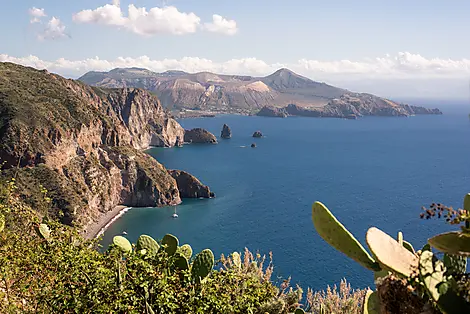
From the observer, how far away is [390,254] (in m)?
3.46

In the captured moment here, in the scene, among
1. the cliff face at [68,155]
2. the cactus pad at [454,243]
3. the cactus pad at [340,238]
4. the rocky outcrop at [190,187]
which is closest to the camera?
the cactus pad at [454,243]

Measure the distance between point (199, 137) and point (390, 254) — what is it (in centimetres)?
12599

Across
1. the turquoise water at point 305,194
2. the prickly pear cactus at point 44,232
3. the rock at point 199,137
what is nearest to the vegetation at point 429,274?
the prickly pear cactus at point 44,232

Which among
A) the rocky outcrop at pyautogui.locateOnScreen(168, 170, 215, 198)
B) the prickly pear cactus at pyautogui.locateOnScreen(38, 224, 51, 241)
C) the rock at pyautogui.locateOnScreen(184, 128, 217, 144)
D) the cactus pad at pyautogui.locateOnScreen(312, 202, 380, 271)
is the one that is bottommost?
the rocky outcrop at pyautogui.locateOnScreen(168, 170, 215, 198)

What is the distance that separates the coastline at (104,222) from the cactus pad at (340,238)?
49.4 m

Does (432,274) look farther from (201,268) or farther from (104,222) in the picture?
(104,222)

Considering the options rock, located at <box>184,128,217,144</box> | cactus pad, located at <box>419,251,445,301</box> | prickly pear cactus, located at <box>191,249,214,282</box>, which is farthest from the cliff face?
rock, located at <box>184,128,217,144</box>

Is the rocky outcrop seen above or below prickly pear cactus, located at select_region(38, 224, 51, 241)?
below

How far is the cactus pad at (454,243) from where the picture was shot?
3.02 m

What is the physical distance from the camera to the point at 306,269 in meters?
40.1

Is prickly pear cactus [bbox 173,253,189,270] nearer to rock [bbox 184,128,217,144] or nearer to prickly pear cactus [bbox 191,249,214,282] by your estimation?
prickly pear cactus [bbox 191,249,214,282]

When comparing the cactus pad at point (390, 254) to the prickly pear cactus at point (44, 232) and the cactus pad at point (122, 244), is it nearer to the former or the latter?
the cactus pad at point (122, 244)

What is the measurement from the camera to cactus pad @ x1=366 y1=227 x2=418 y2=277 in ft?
10.9

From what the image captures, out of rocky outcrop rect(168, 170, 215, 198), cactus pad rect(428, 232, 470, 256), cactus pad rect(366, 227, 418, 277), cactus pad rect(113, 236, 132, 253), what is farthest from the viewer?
rocky outcrop rect(168, 170, 215, 198)
